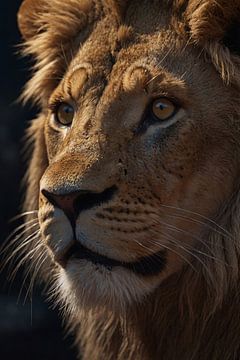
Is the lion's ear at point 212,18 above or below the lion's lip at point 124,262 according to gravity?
above

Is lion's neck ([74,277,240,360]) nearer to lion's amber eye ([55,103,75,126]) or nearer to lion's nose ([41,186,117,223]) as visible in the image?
lion's nose ([41,186,117,223])

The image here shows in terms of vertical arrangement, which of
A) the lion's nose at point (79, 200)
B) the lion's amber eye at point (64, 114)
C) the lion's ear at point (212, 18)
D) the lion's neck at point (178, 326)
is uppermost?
the lion's ear at point (212, 18)

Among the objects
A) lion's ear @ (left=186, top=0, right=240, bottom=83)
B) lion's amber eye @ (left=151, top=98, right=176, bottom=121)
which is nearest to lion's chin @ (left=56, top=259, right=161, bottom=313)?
lion's amber eye @ (left=151, top=98, right=176, bottom=121)

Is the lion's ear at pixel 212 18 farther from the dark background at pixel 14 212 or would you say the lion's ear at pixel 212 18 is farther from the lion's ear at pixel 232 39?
the dark background at pixel 14 212

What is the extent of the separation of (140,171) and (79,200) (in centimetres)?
20

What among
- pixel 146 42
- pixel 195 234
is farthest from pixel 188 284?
pixel 146 42

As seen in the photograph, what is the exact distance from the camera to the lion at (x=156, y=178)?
2.69 m

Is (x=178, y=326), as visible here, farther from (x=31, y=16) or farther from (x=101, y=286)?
(x=31, y=16)

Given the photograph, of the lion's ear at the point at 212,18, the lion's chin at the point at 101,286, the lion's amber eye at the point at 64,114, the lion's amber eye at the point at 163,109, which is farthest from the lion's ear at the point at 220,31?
the lion's chin at the point at 101,286

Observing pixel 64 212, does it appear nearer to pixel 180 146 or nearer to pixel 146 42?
pixel 180 146

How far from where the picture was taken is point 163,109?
2781mm

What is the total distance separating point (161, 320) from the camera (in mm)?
3000

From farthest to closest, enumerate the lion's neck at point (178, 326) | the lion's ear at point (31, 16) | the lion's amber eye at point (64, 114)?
the lion's ear at point (31, 16), the lion's amber eye at point (64, 114), the lion's neck at point (178, 326)

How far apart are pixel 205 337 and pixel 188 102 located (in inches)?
28.6
